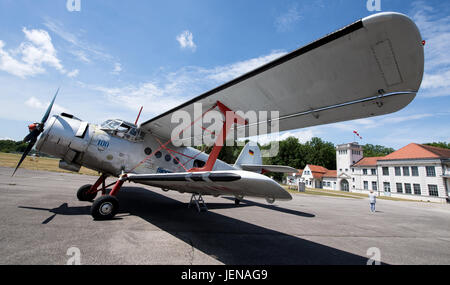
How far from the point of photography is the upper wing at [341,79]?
232 cm

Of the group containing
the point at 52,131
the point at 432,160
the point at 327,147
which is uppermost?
the point at 327,147

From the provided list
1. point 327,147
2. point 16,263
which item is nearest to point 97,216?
point 16,263

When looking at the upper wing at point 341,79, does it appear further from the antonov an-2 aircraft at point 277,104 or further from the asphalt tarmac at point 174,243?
the asphalt tarmac at point 174,243

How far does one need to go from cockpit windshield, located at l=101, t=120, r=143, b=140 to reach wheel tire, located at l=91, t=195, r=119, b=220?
202 cm

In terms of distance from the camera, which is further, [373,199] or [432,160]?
[432,160]

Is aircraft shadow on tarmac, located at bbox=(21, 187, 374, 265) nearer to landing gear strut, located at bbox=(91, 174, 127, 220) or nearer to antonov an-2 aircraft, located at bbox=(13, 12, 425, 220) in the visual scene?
landing gear strut, located at bbox=(91, 174, 127, 220)

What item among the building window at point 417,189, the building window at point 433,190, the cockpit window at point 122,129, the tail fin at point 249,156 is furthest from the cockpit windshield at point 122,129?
the building window at point 417,189

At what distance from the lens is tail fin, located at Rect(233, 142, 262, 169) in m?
11.4

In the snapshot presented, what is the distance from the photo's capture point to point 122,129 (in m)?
6.32

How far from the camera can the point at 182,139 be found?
7.56 meters

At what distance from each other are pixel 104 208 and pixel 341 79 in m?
6.00

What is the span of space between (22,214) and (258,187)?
5.96 meters

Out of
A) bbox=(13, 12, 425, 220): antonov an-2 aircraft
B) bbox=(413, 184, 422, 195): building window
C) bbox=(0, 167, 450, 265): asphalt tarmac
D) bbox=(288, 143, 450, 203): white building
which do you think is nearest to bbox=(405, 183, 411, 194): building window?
bbox=(288, 143, 450, 203): white building
